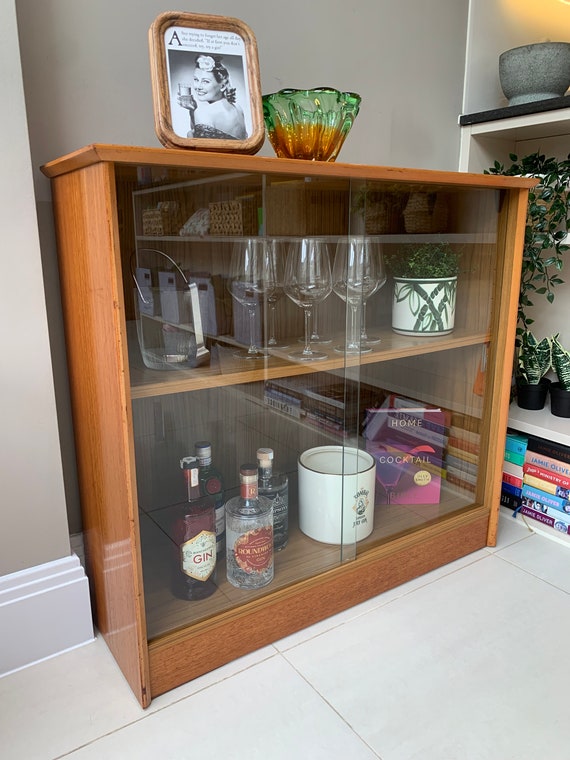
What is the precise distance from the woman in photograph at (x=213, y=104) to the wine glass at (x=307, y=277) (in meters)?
0.28

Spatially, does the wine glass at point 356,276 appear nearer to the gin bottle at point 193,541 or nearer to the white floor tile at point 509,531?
the gin bottle at point 193,541

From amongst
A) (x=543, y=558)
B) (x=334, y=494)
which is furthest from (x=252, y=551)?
(x=543, y=558)

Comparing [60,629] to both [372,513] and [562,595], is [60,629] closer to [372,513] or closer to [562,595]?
[372,513]

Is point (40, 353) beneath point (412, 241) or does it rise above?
beneath

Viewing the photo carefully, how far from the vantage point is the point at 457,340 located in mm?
1509

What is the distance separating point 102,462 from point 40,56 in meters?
0.77

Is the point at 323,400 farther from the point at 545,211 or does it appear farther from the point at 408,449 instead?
the point at 545,211

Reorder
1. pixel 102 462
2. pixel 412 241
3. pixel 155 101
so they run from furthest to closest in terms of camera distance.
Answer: pixel 412 241
pixel 102 462
pixel 155 101

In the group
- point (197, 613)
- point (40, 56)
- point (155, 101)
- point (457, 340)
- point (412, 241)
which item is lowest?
point (197, 613)

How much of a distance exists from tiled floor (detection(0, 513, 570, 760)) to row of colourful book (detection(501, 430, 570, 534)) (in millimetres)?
346

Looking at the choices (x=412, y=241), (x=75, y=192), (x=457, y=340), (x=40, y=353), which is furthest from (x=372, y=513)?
(x=75, y=192)

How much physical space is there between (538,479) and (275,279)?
3.28ft

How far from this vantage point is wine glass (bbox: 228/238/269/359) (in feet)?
3.91

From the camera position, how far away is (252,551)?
4.06ft
